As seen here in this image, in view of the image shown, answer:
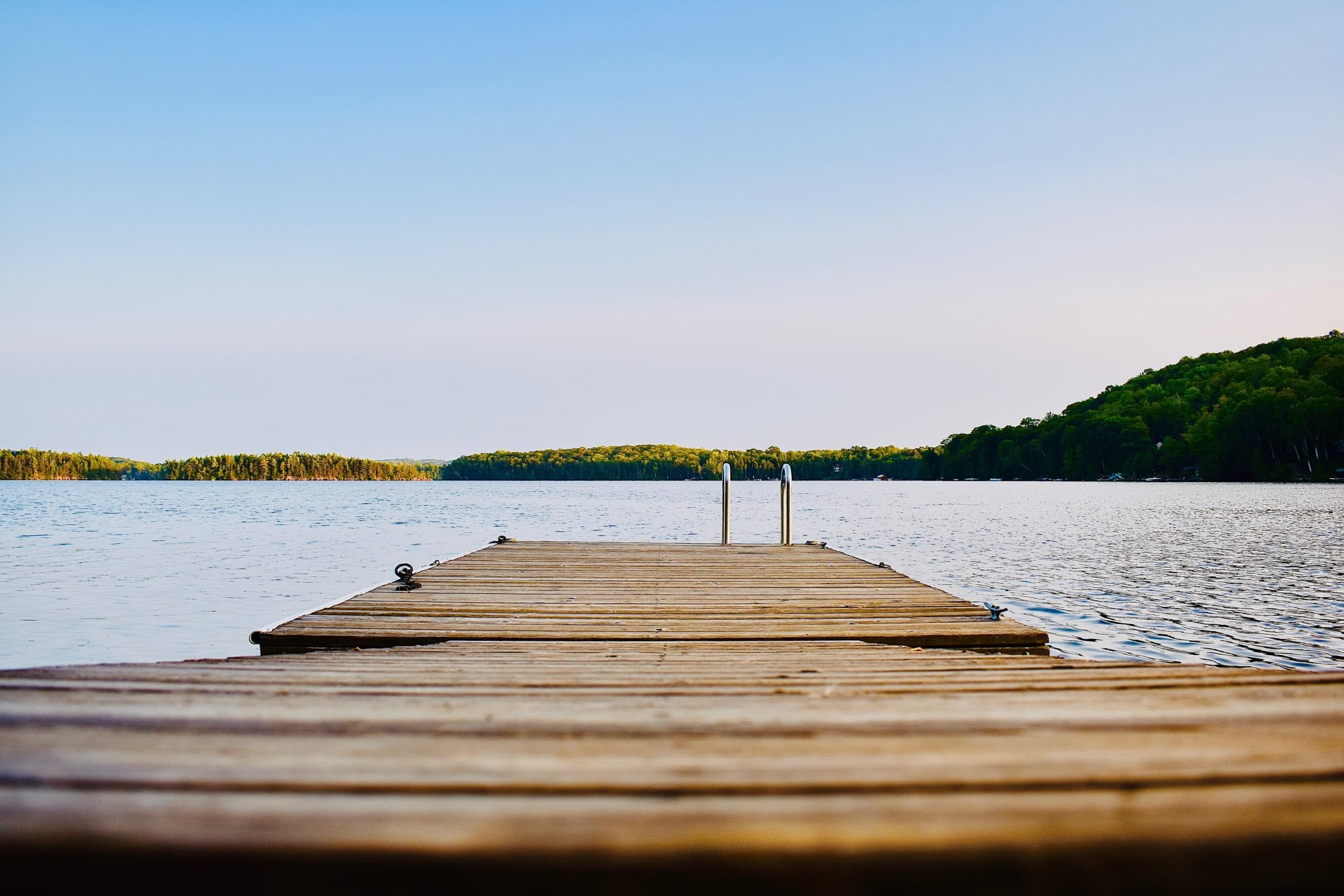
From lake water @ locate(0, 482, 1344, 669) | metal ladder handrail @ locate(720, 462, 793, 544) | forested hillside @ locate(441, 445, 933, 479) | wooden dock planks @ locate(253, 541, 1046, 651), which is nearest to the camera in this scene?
wooden dock planks @ locate(253, 541, 1046, 651)

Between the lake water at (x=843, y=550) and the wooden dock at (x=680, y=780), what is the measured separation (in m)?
6.87

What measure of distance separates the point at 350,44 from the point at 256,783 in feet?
74.5

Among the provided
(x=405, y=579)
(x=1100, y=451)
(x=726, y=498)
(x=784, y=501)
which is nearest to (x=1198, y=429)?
(x=1100, y=451)

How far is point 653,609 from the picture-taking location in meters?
5.07

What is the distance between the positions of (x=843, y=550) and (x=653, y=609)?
12.2m

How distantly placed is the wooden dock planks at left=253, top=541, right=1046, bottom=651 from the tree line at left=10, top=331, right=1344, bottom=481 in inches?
849

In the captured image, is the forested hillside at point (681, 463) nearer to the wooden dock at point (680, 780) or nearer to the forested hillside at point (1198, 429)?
the forested hillside at point (1198, 429)

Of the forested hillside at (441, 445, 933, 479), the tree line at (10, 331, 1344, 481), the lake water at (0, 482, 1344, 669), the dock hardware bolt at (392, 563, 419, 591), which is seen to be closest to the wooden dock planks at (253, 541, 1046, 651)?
the dock hardware bolt at (392, 563, 419, 591)

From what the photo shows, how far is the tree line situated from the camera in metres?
68.7

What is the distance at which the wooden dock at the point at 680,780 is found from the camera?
876mm

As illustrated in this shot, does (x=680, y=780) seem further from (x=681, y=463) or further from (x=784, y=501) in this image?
(x=681, y=463)

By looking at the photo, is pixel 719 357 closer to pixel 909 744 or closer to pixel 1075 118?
pixel 1075 118

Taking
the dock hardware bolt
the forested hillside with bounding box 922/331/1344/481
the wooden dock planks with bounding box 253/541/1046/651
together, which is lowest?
the wooden dock planks with bounding box 253/541/1046/651

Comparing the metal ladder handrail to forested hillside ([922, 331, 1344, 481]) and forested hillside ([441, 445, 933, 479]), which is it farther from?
forested hillside ([441, 445, 933, 479])
